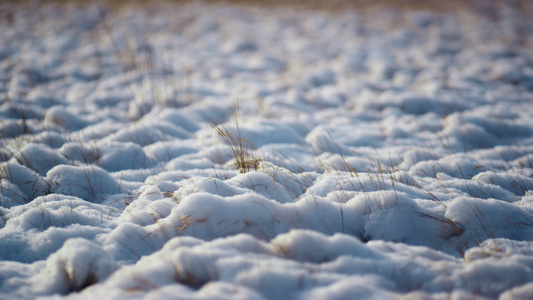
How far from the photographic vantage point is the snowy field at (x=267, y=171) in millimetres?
1429

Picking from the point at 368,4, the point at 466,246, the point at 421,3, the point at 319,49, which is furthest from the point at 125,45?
the point at 421,3

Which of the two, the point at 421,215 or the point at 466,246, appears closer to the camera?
the point at 466,246

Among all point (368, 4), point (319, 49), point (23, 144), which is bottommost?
point (23, 144)

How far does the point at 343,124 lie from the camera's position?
3.73 meters

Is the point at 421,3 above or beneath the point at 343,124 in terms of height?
above

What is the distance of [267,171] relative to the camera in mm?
2240

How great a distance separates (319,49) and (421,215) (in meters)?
5.94

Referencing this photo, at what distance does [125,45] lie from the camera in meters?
7.05

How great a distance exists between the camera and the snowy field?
4.69 ft

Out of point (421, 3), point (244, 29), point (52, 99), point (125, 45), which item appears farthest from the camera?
point (421, 3)

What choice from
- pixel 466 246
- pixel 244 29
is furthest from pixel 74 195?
pixel 244 29

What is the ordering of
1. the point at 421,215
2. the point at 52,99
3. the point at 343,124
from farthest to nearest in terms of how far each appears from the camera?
the point at 52,99
the point at 343,124
the point at 421,215

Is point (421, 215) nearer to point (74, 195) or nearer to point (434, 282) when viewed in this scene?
point (434, 282)

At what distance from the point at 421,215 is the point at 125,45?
7.15 m
